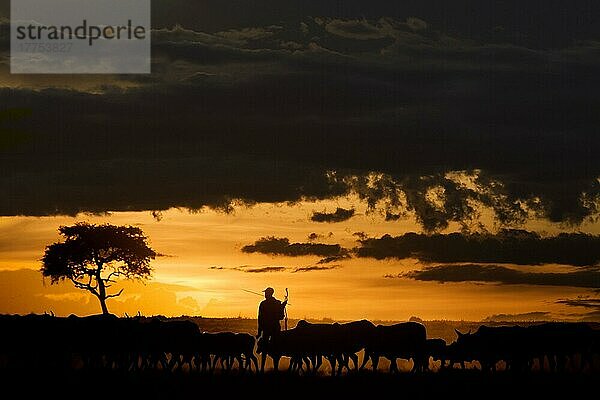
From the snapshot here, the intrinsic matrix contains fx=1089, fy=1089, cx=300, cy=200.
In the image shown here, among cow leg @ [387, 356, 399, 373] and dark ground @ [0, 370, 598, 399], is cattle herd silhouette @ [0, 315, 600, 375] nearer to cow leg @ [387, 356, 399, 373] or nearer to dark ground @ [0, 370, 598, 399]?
cow leg @ [387, 356, 399, 373]

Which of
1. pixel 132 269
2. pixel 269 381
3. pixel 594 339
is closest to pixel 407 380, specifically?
pixel 269 381

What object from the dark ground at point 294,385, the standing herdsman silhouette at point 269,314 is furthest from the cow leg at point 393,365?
the standing herdsman silhouette at point 269,314

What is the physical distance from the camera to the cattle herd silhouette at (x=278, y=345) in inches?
1409

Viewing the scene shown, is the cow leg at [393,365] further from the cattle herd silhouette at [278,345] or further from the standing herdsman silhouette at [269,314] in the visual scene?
the standing herdsman silhouette at [269,314]

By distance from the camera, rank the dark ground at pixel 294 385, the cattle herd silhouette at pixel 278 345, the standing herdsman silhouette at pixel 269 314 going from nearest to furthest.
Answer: the dark ground at pixel 294 385 → the standing herdsman silhouette at pixel 269 314 → the cattle herd silhouette at pixel 278 345

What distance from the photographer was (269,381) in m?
31.6

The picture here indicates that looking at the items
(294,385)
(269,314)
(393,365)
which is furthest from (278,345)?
(294,385)

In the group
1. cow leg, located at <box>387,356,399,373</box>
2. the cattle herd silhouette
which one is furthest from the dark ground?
the cattle herd silhouette

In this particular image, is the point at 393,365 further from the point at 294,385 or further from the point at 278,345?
the point at 294,385

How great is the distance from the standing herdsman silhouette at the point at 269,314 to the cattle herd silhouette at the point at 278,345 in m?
0.51

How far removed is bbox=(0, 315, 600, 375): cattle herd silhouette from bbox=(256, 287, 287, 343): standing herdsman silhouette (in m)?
0.51

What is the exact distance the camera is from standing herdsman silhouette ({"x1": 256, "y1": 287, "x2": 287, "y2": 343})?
112 ft

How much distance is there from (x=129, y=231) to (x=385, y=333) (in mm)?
29550

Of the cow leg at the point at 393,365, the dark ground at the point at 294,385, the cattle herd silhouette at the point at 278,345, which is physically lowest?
the dark ground at the point at 294,385
